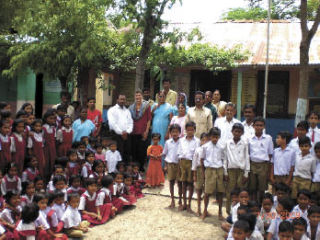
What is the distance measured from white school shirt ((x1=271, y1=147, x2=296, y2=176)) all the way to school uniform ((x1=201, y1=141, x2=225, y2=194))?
738mm

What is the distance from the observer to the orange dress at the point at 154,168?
6.75m

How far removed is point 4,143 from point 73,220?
1.37 meters

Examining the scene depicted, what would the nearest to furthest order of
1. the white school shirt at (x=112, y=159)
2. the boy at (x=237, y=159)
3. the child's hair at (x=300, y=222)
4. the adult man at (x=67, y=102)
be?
the child's hair at (x=300, y=222) < the boy at (x=237, y=159) < the white school shirt at (x=112, y=159) < the adult man at (x=67, y=102)

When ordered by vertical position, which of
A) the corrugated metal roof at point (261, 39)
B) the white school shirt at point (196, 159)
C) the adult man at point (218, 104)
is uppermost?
the corrugated metal roof at point (261, 39)

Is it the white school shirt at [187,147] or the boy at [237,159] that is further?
the white school shirt at [187,147]

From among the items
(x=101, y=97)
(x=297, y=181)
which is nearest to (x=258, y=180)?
(x=297, y=181)

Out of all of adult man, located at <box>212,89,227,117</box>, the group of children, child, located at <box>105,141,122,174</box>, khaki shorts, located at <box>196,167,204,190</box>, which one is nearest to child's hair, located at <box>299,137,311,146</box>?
khaki shorts, located at <box>196,167,204,190</box>

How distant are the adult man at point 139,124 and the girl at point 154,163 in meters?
0.41

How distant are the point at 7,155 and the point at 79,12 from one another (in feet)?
12.4

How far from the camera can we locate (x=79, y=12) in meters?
7.83

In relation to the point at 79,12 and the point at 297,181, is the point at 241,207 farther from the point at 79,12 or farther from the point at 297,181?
the point at 79,12

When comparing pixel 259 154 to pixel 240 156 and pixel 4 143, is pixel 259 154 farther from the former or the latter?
pixel 4 143

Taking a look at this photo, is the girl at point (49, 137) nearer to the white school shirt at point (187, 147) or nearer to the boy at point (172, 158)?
the boy at point (172, 158)

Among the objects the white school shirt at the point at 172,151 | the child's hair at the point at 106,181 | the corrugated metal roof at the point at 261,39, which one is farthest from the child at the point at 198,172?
the corrugated metal roof at the point at 261,39
